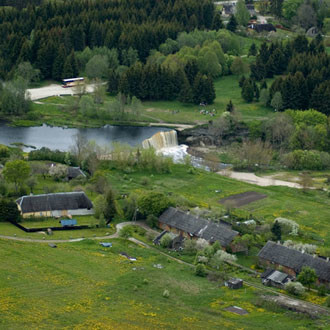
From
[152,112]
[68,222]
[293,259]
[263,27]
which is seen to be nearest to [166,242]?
[68,222]

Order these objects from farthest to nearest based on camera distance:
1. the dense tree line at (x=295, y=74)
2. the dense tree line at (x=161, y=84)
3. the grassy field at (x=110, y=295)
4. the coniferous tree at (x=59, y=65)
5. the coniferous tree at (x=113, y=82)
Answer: the coniferous tree at (x=59, y=65), the coniferous tree at (x=113, y=82), the dense tree line at (x=161, y=84), the dense tree line at (x=295, y=74), the grassy field at (x=110, y=295)

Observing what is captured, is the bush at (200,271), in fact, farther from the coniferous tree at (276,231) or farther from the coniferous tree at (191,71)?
the coniferous tree at (191,71)

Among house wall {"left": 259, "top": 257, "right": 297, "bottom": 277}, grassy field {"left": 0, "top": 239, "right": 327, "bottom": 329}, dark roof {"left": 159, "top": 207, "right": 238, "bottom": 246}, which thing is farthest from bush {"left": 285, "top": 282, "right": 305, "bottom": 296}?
dark roof {"left": 159, "top": 207, "right": 238, "bottom": 246}

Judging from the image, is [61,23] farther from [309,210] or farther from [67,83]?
[309,210]

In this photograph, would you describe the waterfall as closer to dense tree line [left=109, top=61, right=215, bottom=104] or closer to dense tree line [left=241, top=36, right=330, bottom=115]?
dense tree line [left=109, top=61, right=215, bottom=104]

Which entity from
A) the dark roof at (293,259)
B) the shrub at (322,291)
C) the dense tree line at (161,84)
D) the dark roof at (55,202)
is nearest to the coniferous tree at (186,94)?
the dense tree line at (161,84)

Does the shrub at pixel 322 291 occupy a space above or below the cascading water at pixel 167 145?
above

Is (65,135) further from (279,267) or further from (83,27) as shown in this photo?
(279,267)
